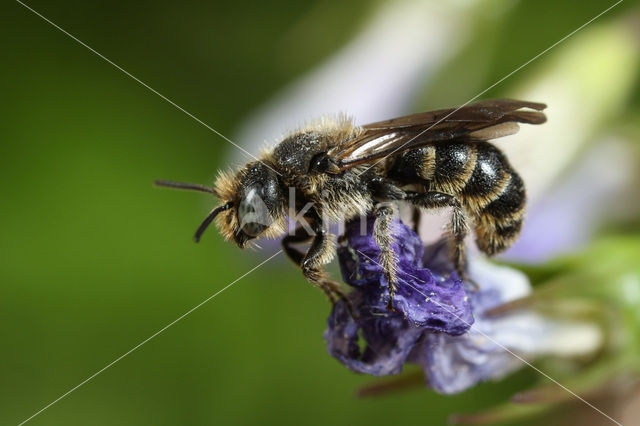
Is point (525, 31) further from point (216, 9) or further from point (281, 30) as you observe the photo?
point (216, 9)

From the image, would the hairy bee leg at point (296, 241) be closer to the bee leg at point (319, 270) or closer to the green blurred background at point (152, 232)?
the bee leg at point (319, 270)

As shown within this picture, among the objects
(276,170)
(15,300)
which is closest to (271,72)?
(15,300)

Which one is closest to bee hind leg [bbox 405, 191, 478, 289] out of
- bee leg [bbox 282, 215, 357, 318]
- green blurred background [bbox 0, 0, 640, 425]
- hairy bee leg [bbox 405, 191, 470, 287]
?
hairy bee leg [bbox 405, 191, 470, 287]

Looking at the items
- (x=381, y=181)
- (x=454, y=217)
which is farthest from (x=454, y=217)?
(x=381, y=181)

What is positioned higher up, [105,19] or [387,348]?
[105,19]

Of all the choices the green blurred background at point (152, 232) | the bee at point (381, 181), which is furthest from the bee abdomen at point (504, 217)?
the green blurred background at point (152, 232)

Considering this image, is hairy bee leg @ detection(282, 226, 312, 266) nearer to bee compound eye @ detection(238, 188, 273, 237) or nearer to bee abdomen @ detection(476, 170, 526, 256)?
bee compound eye @ detection(238, 188, 273, 237)
